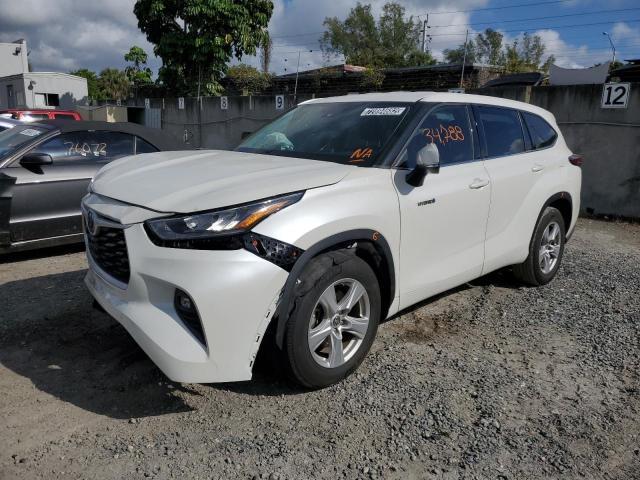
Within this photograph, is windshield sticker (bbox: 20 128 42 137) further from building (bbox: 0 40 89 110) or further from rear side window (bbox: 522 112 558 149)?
building (bbox: 0 40 89 110)

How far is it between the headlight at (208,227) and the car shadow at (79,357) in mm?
1006

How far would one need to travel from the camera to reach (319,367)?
3.03 meters

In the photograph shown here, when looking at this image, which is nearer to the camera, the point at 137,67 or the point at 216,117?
the point at 216,117

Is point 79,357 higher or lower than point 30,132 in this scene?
lower

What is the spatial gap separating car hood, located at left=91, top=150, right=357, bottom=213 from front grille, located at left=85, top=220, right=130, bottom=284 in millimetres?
201

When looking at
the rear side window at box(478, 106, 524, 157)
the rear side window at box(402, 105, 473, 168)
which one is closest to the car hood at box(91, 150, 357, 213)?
the rear side window at box(402, 105, 473, 168)

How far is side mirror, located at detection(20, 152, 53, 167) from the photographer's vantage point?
5.44m

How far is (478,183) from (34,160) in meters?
4.38

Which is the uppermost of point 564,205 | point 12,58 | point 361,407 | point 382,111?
point 12,58

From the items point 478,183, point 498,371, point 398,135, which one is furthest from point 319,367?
point 478,183

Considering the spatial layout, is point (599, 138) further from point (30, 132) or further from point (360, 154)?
point (30, 132)

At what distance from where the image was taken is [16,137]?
5996mm

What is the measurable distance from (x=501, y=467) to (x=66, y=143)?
5465 mm

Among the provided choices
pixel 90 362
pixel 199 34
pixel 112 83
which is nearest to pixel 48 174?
pixel 90 362
